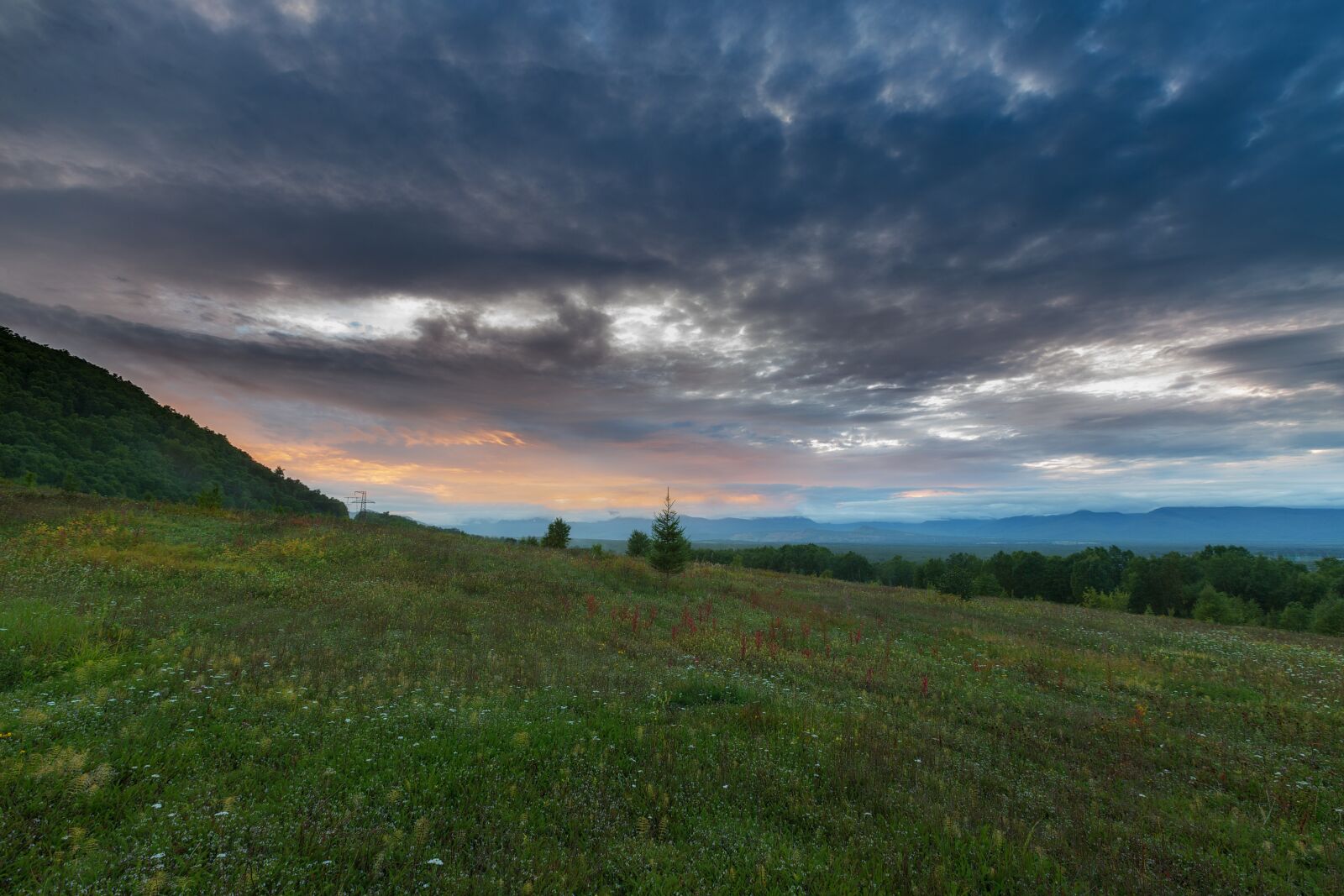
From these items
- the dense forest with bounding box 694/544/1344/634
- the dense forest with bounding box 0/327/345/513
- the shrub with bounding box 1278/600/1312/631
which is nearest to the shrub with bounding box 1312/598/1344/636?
the dense forest with bounding box 694/544/1344/634

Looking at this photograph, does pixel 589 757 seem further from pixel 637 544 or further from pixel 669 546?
pixel 637 544

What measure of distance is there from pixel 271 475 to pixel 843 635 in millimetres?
111480

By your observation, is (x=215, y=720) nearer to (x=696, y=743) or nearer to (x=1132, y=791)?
(x=696, y=743)

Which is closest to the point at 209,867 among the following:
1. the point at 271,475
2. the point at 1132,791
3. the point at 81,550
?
the point at 1132,791

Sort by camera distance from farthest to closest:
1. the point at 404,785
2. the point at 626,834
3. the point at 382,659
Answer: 1. the point at 382,659
2. the point at 404,785
3. the point at 626,834

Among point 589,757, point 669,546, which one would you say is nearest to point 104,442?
point 669,546

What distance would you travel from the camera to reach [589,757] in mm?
7168

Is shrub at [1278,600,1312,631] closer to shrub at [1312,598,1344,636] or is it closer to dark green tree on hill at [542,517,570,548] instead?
shrub at [1312,598,1344,636]

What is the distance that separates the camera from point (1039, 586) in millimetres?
77625

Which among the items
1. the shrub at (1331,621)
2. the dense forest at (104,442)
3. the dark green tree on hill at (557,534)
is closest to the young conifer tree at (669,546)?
the dark green tree on hill at (557,534)

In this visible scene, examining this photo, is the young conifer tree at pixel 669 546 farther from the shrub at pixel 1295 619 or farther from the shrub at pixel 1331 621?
the shrub at pixel 1295 619

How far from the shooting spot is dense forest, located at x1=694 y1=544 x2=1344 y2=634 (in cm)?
5253

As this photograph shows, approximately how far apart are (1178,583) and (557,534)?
8079 centimetres

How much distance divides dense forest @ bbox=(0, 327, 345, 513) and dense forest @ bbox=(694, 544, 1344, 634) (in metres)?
64.6
